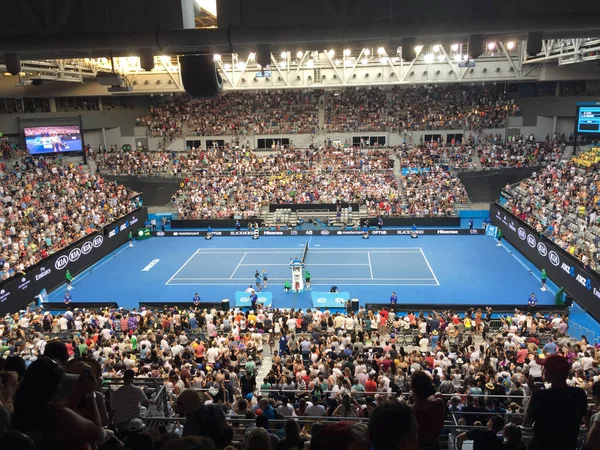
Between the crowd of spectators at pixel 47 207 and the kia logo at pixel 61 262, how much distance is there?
0.78 metres

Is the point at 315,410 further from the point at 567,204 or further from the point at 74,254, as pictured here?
the point at 567,204

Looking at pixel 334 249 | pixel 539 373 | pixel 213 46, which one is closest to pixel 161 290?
pixel 334 249

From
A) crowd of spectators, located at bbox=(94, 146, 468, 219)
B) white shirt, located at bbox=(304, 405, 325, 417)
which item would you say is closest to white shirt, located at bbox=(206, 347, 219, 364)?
white shirt, located at bbox=(304, 405, 325, 417)

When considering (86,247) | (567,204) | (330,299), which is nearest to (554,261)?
(567,204)

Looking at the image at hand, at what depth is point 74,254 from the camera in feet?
95.6

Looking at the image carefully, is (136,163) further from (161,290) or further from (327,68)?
(161,290)

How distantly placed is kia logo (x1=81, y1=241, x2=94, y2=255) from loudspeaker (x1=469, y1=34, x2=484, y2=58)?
27970 mm

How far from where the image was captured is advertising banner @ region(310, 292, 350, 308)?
74.9ft

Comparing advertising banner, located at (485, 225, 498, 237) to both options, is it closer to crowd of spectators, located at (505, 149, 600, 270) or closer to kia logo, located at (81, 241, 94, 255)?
crowd of spectators, located at (505, 149, 600, 270)

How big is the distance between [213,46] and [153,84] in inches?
1701

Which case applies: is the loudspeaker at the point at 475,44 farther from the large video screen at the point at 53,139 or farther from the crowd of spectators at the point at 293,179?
the large video screen at the point at 53,139

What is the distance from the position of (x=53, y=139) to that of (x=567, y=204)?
37947 millimetres

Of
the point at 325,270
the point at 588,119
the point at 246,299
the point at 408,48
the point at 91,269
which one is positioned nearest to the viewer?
the point at 408,48

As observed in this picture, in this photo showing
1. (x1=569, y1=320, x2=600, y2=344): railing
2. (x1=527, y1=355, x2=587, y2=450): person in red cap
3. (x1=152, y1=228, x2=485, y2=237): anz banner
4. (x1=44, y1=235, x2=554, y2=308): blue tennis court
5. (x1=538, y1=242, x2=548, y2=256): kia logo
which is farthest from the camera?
(x1=152, y1=228, x2=485, y2=237): anz banner
